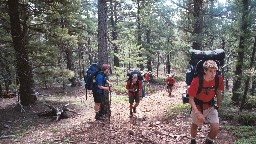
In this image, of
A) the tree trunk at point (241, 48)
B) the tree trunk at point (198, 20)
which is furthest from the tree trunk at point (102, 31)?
the tree trunk at point (198, 20)

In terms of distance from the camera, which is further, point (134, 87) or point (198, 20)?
point (198, 20)

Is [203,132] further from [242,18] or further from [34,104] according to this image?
[34,104]

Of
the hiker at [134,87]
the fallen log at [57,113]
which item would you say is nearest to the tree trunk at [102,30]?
the hiker at [134,87]

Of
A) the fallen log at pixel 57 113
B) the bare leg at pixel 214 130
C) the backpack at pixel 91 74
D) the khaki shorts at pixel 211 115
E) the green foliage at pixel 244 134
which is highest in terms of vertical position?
the backpack at pixel 91 74

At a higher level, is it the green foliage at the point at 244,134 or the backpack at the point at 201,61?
→ the backpack at the point at 201,61

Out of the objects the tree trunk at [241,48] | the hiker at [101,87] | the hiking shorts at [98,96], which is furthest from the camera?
the tree trunk at [241,48]

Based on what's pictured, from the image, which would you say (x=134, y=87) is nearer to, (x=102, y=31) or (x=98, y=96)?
(x=98, y=96)

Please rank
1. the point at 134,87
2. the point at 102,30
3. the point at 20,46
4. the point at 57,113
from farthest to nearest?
the point at 20,46
the point at 57,113
the point at 134,87
the point at 102,30

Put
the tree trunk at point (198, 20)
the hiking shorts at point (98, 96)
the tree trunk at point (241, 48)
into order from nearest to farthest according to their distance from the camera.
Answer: the hiking shorts at point (98, 96)
the tree trunk at point (241, 48)
the tree trunk at point (198, 20)

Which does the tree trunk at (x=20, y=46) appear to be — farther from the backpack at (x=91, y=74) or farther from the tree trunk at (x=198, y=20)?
the tree trunk at (x=198, y=20)

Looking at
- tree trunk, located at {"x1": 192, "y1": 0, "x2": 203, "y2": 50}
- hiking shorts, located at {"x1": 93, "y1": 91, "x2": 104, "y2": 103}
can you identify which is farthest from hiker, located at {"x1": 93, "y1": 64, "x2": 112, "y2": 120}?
tree trunk, located at {"x1": 192, "y1": 0, "x2": 203, "y2": 50}

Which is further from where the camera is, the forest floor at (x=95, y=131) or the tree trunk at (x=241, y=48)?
the tree trunk at (x=241, y=48)

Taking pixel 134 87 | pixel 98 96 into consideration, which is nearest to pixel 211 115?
pixel 98 96

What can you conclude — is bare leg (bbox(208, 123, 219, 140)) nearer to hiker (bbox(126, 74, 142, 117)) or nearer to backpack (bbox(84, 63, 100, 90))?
backpack (bbox(84, 63, 100, 90))
